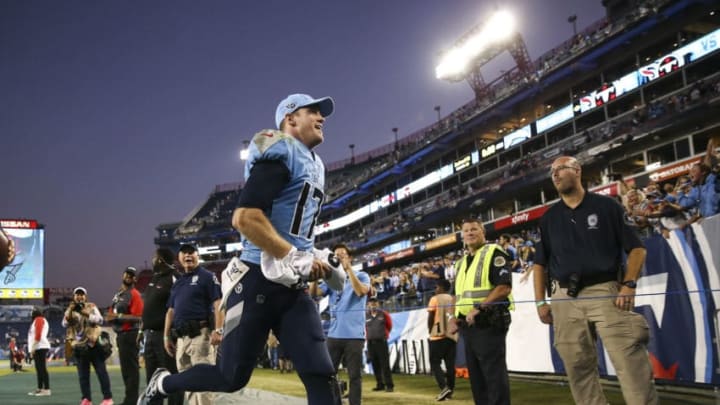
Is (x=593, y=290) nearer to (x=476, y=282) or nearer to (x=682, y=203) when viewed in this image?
(x=476, y=282)

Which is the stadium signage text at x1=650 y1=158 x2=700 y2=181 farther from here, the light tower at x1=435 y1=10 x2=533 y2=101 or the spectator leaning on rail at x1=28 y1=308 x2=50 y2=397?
the spectator leaning on rail at x1=28 y1=308 x2=50 y2=397

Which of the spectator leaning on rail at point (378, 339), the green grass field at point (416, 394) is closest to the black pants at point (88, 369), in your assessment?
the green grass field at point (416, 394)

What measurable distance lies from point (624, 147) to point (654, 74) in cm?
370

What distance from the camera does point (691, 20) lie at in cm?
2727

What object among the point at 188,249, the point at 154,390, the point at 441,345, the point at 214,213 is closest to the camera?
the point at 154,390

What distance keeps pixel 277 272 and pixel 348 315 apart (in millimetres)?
4502

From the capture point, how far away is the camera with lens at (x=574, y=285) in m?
4.62

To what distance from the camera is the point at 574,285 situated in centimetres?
464

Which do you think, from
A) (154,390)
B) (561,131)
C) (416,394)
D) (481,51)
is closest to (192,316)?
(154,390)

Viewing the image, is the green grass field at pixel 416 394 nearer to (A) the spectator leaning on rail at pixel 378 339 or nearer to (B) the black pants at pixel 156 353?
(A) the spectator leaning on rail at pixel 378 339

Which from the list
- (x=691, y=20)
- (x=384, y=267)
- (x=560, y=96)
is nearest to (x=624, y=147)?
(x=691, y=20)

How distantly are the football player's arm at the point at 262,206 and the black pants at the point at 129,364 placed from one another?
19.6 feet

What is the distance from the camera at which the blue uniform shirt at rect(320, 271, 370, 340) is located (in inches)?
287

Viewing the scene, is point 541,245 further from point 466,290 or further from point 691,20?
point 691,20
